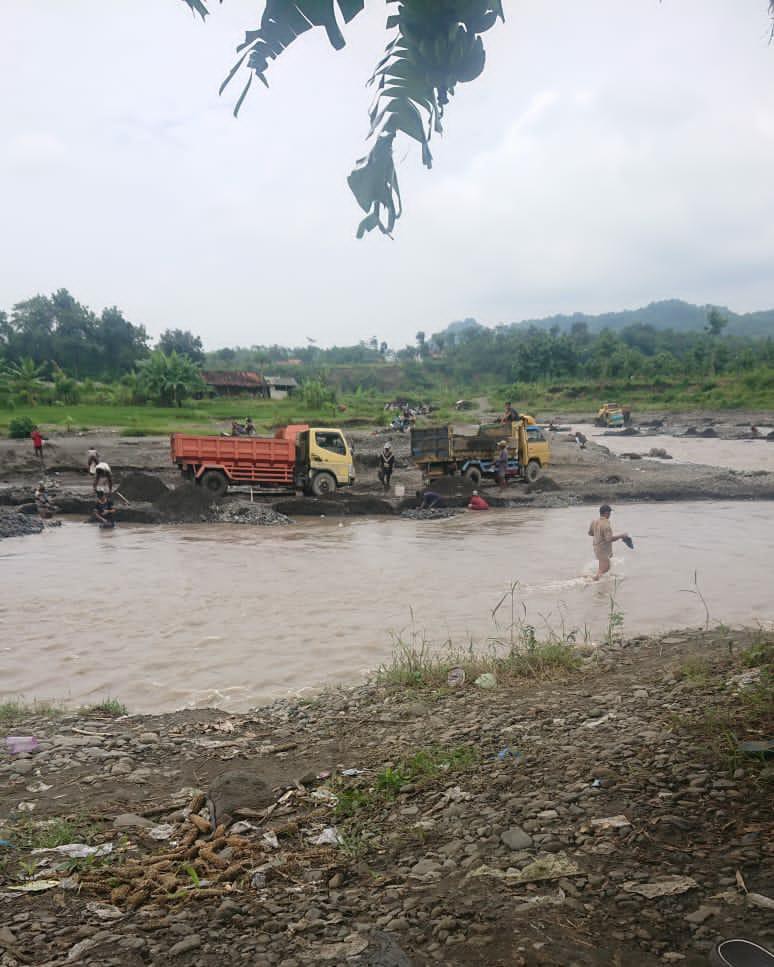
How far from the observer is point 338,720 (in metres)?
5.61

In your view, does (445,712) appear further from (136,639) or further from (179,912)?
(136,639)

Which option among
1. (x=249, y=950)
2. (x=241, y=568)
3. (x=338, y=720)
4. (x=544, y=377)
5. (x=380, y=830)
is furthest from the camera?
(x=544, y=377)

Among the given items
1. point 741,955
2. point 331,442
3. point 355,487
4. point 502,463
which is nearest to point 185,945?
point 741,955

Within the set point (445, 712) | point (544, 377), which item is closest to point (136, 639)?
point (445, 712)

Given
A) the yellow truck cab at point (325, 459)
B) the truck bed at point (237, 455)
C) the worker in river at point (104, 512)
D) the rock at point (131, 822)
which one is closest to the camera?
the rock at point (131, 822)

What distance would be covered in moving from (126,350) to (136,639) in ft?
222

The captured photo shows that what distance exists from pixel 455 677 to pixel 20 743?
3322mm

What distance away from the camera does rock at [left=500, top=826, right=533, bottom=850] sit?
3.11m

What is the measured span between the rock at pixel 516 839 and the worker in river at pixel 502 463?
20912mm

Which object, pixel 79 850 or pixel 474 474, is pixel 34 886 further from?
pixel 474 474

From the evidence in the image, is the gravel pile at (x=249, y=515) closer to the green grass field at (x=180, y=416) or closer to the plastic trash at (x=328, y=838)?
the plastic trash at (x=328, y=838)

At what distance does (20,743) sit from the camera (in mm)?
5383

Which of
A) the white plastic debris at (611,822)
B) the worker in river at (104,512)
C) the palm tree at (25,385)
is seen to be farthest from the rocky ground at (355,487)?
the white plastic debris at (611,822)

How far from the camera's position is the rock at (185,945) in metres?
2.68
